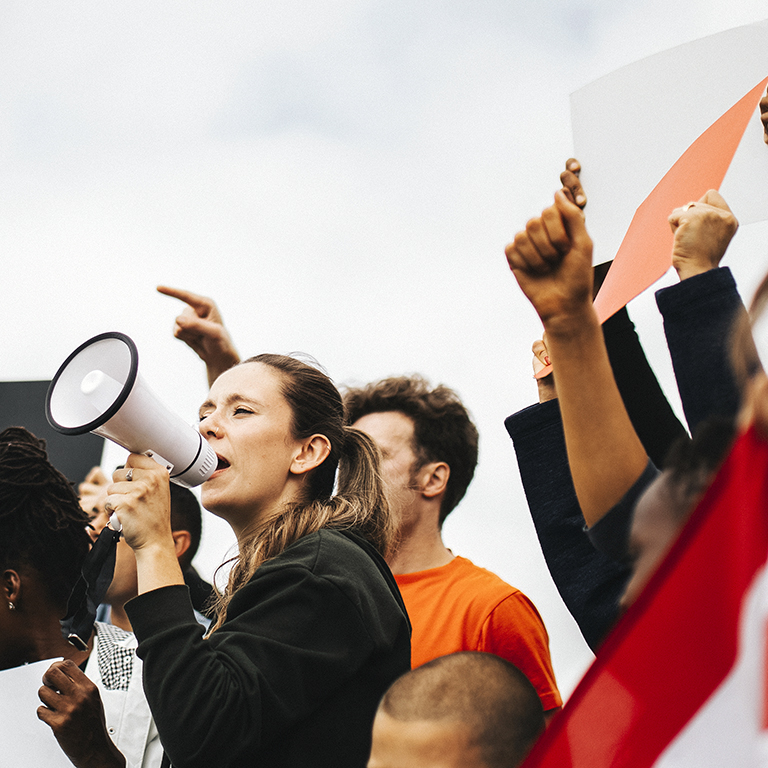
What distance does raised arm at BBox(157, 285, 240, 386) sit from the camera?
3.12 metres

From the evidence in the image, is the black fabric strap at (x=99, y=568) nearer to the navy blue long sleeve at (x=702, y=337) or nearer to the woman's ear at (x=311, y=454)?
the woman's ear at (x=311, y=454)

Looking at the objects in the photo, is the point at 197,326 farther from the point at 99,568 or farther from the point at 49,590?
the point at 99,568

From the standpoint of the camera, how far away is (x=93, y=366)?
7.61ft

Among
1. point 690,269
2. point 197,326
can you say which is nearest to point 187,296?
point 197,326

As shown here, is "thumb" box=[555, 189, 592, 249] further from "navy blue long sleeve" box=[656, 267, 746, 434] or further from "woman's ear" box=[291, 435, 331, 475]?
"woman's ear" box=[291, 435, 331, 475]

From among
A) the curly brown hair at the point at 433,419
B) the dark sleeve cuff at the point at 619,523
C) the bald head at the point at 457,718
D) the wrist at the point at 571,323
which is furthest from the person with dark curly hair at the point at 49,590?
the wrist at the point at 571,323

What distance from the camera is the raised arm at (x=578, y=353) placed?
4.32ft

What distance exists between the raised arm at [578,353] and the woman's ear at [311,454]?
3.53ft

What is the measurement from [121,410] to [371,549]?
66 cm

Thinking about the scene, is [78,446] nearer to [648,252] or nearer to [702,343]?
[648,252]

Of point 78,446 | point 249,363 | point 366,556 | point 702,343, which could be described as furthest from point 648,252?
point 78,446

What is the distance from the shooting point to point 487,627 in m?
2.47

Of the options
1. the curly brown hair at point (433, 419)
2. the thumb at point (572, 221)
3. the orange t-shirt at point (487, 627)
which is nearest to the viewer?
the thumb at point (572, 221)

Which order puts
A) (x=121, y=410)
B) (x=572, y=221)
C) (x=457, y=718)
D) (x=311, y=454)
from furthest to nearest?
1. (x=311, y=454)
2. (x=121, y=410)
3. (x=457, y=718)
4. (x=572, y=221)
